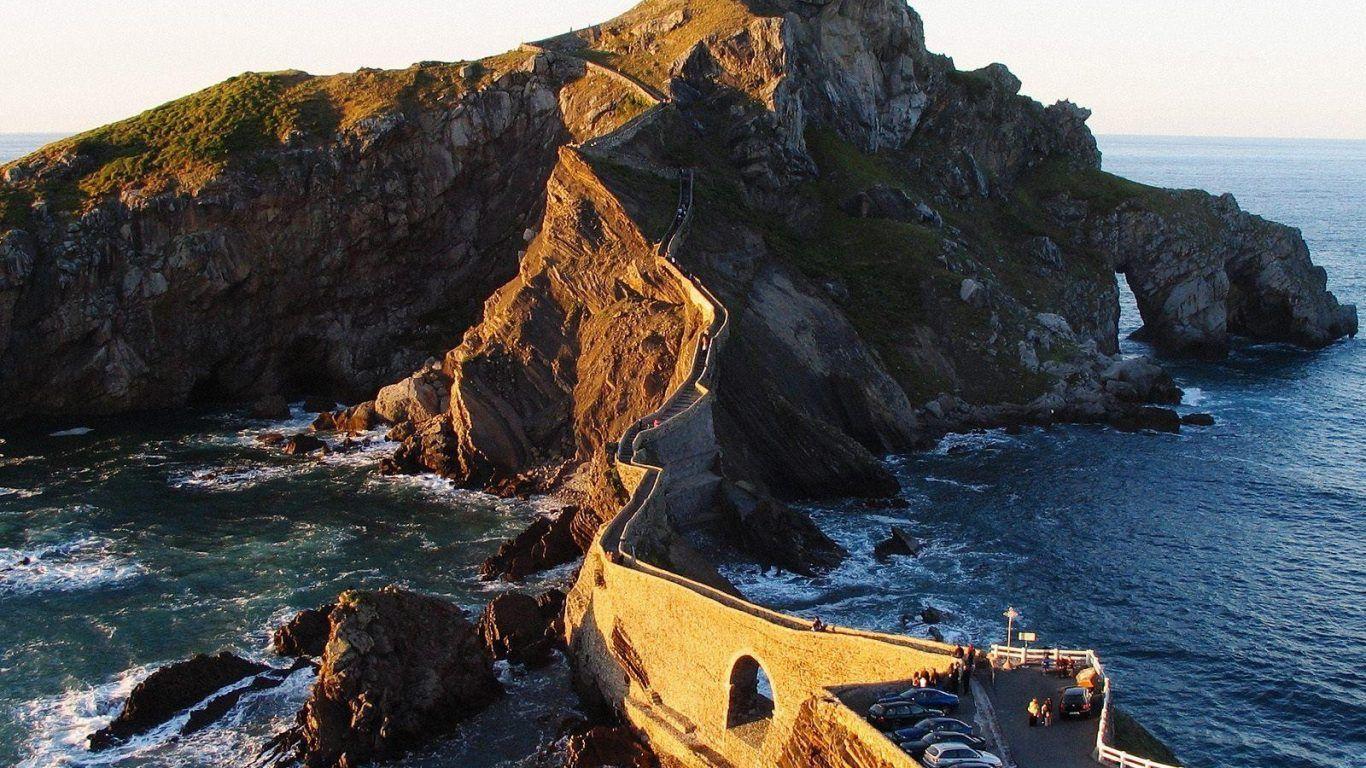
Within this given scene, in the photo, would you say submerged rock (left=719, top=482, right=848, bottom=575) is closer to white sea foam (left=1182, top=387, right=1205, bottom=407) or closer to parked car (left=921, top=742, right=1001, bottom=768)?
parked car (left=921, top=742, right=1001, bottom=768)

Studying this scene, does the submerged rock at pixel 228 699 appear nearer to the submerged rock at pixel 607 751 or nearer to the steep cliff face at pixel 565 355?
the submerged rock at pixel 607 751

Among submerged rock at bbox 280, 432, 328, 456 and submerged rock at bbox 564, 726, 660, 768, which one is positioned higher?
submerged rock at bbox 280, 432, 328, 456

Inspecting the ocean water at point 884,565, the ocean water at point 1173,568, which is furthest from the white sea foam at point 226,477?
the ocean water at point 1173,568

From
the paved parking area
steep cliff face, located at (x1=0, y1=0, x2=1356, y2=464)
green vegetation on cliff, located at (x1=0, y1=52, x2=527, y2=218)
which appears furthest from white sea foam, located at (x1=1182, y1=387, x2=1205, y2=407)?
the paved parking area

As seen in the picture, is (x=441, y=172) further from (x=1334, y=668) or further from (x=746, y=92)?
(x=1334, y=668)

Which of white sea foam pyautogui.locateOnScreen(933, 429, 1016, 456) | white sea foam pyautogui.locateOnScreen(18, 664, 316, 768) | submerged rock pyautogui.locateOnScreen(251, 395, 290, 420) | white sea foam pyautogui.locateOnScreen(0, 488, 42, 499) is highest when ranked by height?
submerged rock pyautogui.locateOnScreen(251, 395, 290, 420)

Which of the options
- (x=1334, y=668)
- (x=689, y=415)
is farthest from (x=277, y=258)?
(x=1334, y=668)

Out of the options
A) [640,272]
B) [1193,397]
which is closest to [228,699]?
[640,272]
